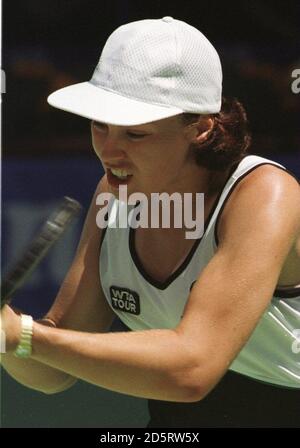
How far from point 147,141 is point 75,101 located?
0.14 metres

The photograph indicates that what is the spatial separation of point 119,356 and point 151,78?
466mm

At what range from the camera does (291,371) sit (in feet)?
7.58

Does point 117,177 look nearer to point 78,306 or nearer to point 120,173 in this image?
point 120,173

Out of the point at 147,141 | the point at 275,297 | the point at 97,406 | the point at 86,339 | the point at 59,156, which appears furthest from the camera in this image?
the point at 59,156

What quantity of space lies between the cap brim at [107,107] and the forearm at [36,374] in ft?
1.77

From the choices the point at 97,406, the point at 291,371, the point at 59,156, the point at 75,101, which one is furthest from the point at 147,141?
the point at 59,156

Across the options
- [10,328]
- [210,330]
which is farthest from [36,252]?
[210,330]

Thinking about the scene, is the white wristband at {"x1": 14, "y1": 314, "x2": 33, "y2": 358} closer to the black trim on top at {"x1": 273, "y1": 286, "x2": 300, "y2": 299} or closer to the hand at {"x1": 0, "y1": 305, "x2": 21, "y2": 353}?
the hand at {"x1": 0, "y1": 305, "x2": 21, "y2": 353}

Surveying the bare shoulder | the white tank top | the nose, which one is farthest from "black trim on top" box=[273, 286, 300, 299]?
the nose

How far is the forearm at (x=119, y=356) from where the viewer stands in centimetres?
189

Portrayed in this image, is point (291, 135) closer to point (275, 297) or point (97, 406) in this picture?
point (97, 406)

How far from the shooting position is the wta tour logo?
2205mm

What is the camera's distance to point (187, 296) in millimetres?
2230

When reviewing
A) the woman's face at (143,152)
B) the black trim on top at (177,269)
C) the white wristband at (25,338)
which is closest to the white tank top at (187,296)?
the black trim on top at (177,269)
